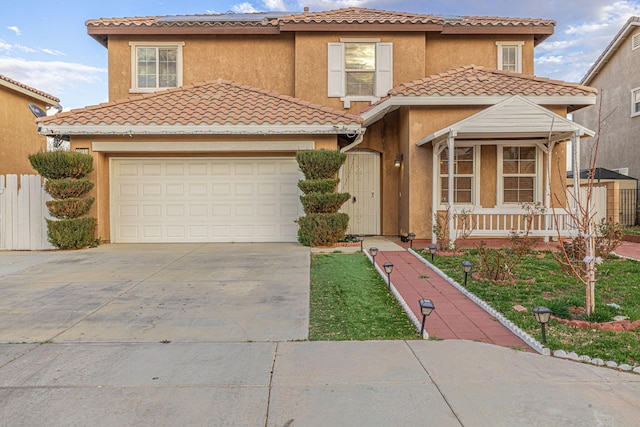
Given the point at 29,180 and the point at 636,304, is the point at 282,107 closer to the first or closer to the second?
the point at 29,180

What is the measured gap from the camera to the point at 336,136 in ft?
36.7

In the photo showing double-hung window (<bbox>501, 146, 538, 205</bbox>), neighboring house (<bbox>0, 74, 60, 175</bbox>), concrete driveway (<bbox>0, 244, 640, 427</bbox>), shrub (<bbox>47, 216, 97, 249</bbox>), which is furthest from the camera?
neighboring house (<bbox>0, 74, 60, 175</bbox>)

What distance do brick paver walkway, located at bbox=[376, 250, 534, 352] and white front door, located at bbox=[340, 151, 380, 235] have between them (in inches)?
189

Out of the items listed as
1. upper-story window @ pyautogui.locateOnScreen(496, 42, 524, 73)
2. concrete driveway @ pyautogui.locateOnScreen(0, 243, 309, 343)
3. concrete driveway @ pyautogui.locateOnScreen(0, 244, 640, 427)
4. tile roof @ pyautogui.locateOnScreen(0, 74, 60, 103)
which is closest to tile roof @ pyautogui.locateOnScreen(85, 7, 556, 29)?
upper-story window @ pyautogui.locateOnScreen(496, 42, 524, 73)

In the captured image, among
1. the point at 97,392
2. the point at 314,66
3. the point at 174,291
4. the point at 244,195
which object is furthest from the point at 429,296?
the point at 314,66

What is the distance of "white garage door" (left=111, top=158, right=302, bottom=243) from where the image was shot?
11555 mm

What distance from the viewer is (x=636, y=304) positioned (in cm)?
563

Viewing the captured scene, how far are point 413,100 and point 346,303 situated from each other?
689 cm

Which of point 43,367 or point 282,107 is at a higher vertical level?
point 282,107

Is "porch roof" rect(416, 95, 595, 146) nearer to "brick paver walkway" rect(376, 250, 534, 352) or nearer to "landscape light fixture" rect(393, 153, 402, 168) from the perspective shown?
"landscape light fixture" rect(393, 153, 402, 168)

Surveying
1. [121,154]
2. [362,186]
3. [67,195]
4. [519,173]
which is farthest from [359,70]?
[67,195]

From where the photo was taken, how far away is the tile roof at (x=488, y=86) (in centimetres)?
1118

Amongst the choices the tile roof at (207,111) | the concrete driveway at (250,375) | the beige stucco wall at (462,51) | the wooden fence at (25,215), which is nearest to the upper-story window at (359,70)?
the beige stucco wall at (462,51)

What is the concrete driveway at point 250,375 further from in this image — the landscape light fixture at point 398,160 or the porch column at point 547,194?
the porch column at point 547,194
